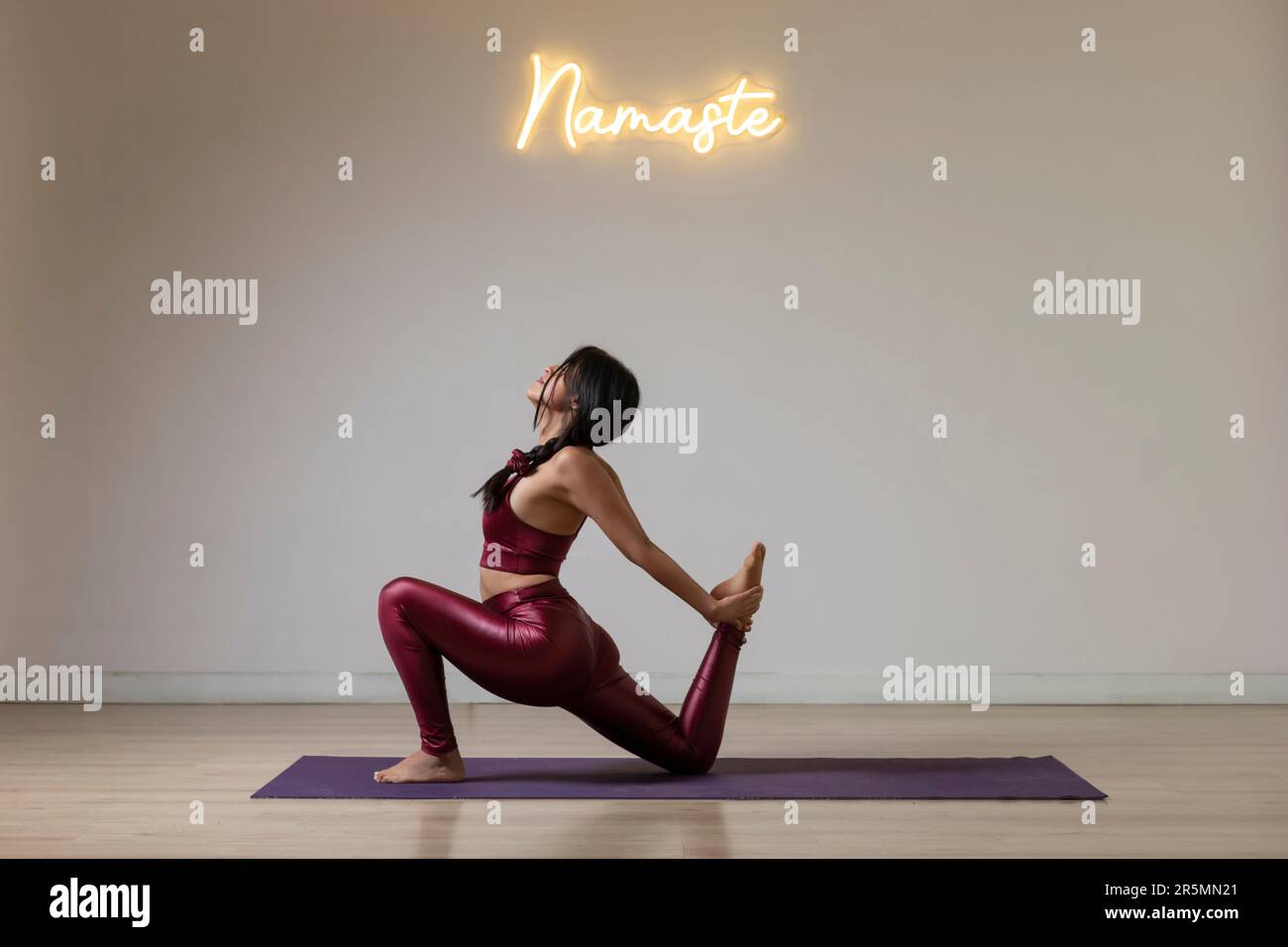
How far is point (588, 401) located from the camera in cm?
316

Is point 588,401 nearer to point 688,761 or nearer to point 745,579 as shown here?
point 745,579

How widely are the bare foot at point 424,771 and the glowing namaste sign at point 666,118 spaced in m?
2.52

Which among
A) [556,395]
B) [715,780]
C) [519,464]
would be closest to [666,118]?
[556,395]

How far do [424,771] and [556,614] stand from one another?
507 mm

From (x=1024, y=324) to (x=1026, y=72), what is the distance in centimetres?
95

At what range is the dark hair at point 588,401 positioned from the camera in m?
3.15

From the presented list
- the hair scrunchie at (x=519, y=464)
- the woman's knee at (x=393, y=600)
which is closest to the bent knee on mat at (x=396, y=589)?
the woman's knee at (x=393, y=600)

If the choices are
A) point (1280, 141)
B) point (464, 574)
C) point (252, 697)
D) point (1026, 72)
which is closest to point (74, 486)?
point (252, 697)

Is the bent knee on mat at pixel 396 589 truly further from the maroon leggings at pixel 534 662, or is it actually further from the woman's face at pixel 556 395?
the woman's face at pixel 556 395

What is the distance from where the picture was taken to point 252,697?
465cm

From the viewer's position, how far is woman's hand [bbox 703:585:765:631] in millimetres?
3146

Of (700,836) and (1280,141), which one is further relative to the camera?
(1280,141)

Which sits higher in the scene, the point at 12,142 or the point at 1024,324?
the point at 12,142
